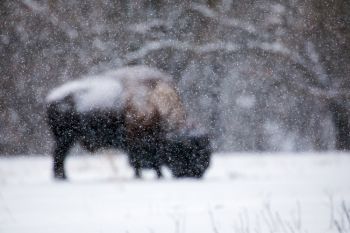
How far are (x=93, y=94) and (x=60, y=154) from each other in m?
0.94

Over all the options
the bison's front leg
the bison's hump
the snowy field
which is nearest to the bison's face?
the snowy field

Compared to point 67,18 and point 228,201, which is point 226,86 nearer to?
point 67,18

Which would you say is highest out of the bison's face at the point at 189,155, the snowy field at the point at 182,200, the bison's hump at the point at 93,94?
the bison's hump at the point at 93,94

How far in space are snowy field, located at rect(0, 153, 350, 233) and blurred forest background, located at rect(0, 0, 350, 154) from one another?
294 centimetres

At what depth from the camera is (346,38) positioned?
1248 cm

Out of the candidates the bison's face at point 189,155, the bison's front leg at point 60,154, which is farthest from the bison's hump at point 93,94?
the bison's face at point 189,155

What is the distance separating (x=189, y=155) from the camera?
7.69 m

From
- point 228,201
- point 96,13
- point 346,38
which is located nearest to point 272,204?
point 228,201

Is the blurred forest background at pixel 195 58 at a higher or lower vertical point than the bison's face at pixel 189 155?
higher

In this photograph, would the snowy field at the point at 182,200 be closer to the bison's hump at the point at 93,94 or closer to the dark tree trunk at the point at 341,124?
the bison's hump at the point at 93,94

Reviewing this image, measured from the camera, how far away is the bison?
777cm

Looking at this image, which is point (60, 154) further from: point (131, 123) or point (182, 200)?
point (182, 200)

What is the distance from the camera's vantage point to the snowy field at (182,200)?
14.5ft

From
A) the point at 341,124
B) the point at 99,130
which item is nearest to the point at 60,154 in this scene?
the point at 99,130
